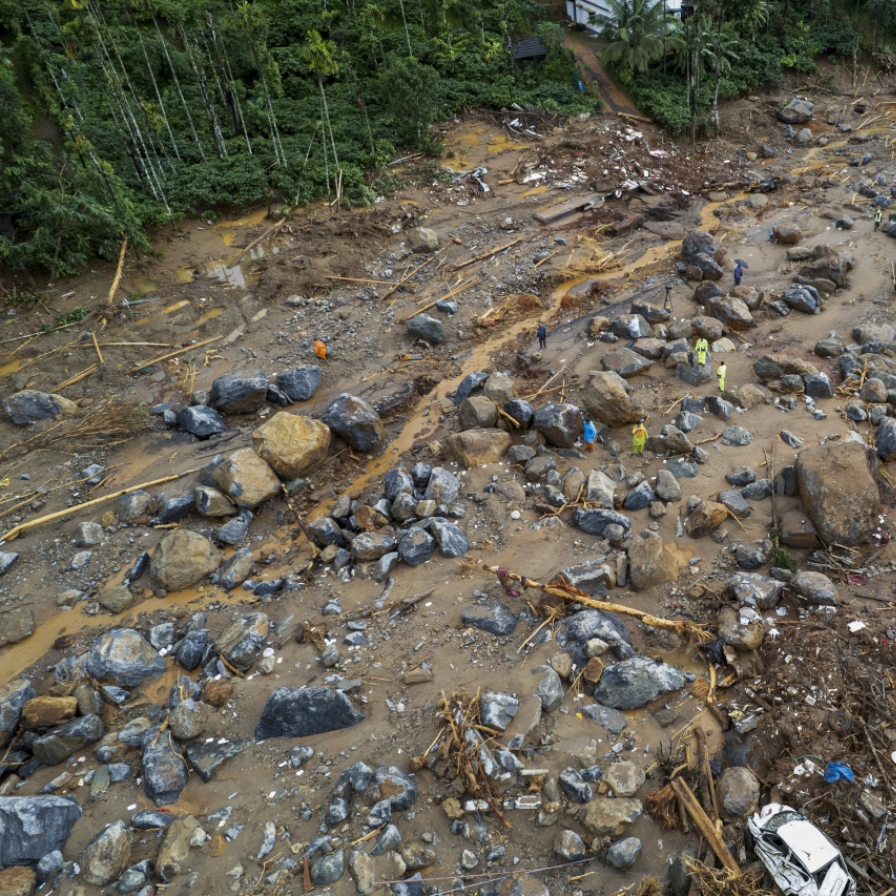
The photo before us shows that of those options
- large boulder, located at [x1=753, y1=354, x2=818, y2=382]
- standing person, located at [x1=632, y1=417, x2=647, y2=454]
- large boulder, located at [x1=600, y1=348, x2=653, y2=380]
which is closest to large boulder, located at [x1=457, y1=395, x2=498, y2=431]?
standing person, located at [x1=632, y1=417, x2=647, y2=454]

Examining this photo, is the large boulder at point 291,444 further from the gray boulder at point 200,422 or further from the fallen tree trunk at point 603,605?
the fallen tree trunk at point 603,605

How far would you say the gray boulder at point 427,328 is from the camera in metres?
12.8

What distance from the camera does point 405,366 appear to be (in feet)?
40.9

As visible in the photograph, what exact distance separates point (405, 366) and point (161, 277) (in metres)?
6.02

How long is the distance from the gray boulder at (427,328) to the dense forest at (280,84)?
17.6ft

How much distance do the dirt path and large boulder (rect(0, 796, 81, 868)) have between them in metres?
22.0

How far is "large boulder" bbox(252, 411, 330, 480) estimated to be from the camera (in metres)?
9.80

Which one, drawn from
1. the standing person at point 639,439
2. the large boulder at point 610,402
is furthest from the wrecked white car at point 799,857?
the large boulder at point 610,402

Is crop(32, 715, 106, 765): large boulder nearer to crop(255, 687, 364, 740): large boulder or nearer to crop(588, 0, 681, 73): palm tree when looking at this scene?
crop(255, 687, 364, 740): large boulder

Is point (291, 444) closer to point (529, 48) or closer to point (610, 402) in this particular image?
point (610, 402)

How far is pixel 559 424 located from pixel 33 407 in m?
8.56

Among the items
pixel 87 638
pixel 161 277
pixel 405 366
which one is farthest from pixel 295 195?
pixel 87 638

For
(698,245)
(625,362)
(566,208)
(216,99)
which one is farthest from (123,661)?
Result: (216,99)

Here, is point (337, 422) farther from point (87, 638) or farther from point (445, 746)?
point (445, 746)
